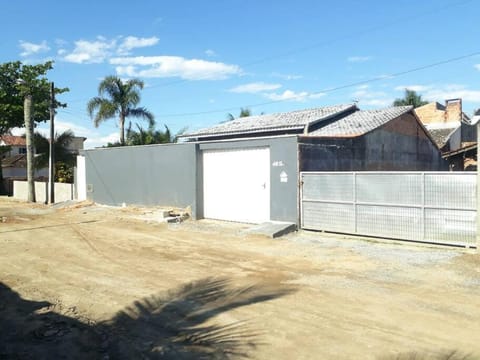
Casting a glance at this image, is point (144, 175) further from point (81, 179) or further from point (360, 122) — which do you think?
point (360, 122)

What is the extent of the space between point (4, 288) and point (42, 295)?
1.02 meters

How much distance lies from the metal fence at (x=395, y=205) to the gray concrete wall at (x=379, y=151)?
132cm

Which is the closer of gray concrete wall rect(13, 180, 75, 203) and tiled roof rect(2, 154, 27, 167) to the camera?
gray concrete wall rect(13, 180, 75, 203)

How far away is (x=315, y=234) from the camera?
13.5 m

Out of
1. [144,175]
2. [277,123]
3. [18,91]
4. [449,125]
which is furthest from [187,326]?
[449,125]

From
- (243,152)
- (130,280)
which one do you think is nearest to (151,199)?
(243,152)

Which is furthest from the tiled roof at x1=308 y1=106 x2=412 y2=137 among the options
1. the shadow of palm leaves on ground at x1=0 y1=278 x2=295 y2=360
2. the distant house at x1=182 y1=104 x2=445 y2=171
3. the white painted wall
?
the shadow of palm leaves on ground at x1=0 y1=278 x2=295 y2=360

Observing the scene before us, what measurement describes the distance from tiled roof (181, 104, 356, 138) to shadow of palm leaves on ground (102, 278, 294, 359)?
1701 cm

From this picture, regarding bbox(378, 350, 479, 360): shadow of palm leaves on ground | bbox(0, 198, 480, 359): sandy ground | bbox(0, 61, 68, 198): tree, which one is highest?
bbox(0, 61, 68, 198): tree

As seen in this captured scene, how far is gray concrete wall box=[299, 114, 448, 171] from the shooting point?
15.0 m

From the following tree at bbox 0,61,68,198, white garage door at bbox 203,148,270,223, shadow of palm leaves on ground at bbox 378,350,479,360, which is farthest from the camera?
tree at bbox 0,61,68,198

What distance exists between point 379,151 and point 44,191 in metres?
20.8

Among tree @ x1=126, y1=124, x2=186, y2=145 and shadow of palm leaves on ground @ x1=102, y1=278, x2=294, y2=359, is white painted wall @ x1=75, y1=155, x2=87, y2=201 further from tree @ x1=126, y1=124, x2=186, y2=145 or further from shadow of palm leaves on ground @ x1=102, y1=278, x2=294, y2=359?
A: shadow of palm leaves on ground @ x1=102, y1=278, x2=294, y2=359

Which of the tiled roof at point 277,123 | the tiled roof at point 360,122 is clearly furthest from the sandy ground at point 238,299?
the tiled roof at point 277,123
